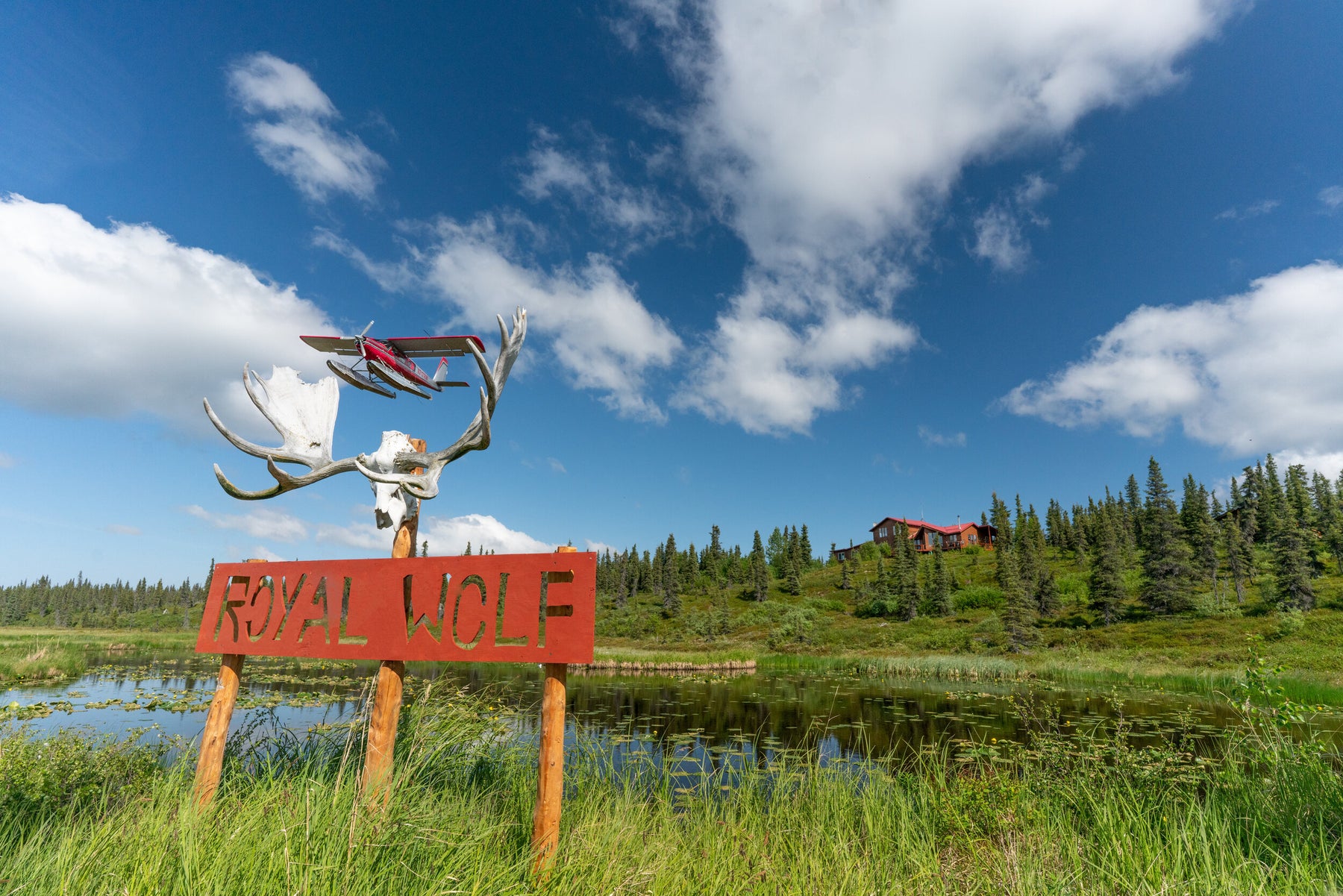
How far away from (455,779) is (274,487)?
312 cm

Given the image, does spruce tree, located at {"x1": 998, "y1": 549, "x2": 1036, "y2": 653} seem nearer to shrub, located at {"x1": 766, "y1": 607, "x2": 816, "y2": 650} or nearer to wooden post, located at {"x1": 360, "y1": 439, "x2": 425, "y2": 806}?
→ shrub, located at {"x1": 766, "y1": 607, "x2": 816, "y2": 650}

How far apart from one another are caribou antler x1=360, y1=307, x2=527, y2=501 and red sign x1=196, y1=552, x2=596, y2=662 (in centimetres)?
68

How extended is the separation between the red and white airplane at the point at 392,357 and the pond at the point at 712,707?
400cm

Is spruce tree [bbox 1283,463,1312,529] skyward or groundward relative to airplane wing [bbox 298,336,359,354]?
skyward

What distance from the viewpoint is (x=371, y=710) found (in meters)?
4.19

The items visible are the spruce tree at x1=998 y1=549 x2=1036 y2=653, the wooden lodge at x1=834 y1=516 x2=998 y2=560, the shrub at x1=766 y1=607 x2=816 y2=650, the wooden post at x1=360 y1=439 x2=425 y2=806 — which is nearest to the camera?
the wooden post at x1=360 y1=439 x2=425 y2=806

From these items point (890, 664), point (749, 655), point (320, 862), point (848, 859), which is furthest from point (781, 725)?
point (749, 655)

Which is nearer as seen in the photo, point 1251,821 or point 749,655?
point 1251,821

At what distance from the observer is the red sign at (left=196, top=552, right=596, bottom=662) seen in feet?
12.3

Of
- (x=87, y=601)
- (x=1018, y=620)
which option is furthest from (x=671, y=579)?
(x=87, y=601)

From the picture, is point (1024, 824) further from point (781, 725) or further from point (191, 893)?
point (781, 725)

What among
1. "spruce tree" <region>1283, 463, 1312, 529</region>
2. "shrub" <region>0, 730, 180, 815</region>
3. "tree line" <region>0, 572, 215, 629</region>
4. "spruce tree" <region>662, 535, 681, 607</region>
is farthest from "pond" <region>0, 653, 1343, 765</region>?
"tree line" <region>0, 572, 215, 629</region>

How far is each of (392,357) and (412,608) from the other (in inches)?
151

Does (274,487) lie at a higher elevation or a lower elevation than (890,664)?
higher
